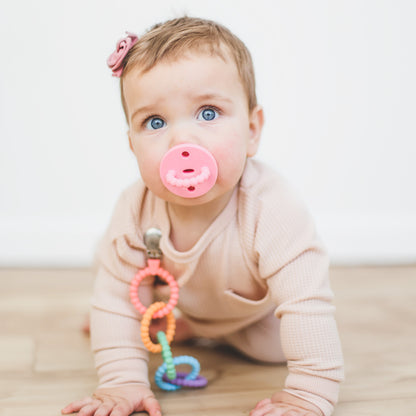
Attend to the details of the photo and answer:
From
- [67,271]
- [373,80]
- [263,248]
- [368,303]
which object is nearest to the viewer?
[263,248]

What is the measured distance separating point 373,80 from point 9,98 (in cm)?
105

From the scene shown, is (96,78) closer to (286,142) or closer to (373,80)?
(286,142)

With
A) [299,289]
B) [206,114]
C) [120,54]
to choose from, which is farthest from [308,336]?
[120,54]

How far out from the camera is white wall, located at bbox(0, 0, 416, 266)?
1662 millimetres

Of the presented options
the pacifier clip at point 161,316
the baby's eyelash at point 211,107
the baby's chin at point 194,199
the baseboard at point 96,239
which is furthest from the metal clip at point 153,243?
the baseboard at point 96,239

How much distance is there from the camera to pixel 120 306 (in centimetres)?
88

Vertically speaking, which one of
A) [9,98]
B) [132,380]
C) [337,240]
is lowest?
[337,240]

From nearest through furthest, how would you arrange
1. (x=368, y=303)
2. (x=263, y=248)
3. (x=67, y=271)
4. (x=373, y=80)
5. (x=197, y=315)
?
(x=263, y=248) → (x=197, y=315) → (x=368, y=303) → (x=67, y=271) → (x=373, y=80)

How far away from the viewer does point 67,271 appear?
1625 millimetres

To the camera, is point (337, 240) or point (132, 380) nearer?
point (132, 380)

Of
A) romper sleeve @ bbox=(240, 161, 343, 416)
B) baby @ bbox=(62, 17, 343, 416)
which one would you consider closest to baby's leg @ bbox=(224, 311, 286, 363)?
baby @ bbox=(62, 17, 343, 416)

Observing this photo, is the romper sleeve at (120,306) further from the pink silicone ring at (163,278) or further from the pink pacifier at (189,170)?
the pink pacifier at (189,170)

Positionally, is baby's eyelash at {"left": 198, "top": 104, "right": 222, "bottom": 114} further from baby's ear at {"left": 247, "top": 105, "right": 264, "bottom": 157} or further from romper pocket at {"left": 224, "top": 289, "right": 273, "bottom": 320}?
romper pocket at {"left": 224, "top": 289, "right": 273, "bottom": 320}

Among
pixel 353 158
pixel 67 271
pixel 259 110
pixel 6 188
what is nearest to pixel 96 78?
pixel 6 188
